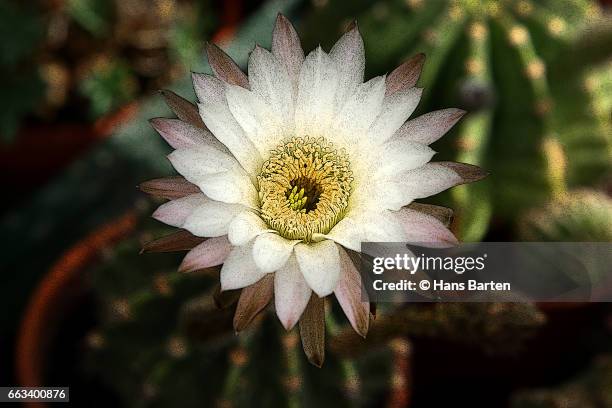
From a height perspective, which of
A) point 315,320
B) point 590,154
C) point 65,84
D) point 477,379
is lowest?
point 315,320

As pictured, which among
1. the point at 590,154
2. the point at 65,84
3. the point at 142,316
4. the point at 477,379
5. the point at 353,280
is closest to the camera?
the point at 353,280

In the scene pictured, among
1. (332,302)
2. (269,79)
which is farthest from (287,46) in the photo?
(332,302)

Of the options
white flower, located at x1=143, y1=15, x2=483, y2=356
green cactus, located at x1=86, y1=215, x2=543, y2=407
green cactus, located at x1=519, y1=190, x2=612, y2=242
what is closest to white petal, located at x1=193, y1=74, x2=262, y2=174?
white flower, located at x1=143, y1=15, x2=483, y2=356

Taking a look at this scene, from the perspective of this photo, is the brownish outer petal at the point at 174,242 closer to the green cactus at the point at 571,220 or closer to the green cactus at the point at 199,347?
the green cactus at the point at 199,347

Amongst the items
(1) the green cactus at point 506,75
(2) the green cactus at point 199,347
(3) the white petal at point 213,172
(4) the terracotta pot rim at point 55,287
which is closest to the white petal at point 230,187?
(3) the white petal at point 213,172

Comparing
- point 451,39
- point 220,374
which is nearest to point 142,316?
point 220,374

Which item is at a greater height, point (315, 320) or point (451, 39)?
point (451, 39)

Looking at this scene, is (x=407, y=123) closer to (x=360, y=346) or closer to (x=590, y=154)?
(x=360, y=346)

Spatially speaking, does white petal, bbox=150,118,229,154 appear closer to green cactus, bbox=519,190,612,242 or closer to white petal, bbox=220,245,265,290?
white petal, bbox=220,245,265,290
